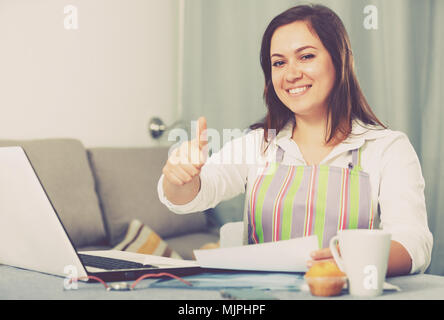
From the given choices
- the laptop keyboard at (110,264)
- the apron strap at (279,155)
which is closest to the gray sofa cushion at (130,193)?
the apron strap at (279,155)

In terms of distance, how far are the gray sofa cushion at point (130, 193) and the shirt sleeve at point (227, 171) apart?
914 mm

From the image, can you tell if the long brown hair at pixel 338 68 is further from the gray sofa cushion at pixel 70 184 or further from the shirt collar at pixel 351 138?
the gray sofa cushion at pixel 70 184

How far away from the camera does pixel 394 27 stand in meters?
1.94

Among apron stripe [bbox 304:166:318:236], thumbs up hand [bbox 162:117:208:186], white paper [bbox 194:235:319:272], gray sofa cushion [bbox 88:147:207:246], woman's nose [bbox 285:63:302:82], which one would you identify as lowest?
gray sofa cushion [bbox 88:147:207:246]

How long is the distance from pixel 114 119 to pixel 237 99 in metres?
0.58

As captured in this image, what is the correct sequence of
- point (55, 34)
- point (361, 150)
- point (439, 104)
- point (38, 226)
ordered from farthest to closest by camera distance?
1. point (55, 34)
2. point (439, 104)
3. point (361, 150)
4. point (38, 226)

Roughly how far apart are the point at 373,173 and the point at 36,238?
80cm

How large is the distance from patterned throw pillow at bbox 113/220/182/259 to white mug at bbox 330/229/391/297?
4.73 ft

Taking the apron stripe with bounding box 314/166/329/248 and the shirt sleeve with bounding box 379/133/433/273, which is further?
the apron stripe with bounding box 314/166/329/248

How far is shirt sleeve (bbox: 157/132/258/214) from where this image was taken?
1273 mm

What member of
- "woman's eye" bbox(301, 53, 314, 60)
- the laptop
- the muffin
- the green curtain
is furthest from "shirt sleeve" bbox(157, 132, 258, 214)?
the green curtain

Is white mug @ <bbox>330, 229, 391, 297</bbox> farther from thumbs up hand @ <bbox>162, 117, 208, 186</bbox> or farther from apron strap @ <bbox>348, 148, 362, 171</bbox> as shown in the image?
apron strap @ <bbox>348, 148, 362, 171</bbox>
